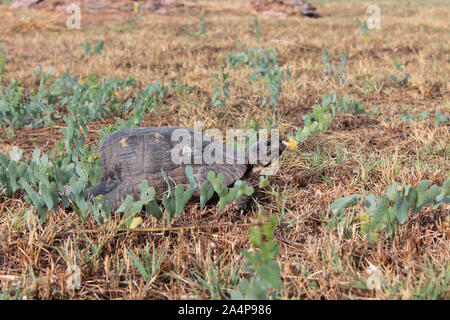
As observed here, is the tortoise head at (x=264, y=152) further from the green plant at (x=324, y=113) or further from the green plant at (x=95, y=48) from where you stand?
the green plant at (x=95, y=48)

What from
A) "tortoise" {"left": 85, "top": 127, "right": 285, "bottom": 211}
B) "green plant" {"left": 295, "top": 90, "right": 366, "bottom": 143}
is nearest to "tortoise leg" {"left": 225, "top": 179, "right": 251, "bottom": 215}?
"tortoise" {"left": 85, "top": 127, "right": 285, "bottom": 211}

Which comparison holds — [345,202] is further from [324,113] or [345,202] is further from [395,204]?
[324,113]

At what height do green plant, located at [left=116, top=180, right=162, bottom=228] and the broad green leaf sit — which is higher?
the broad green leaf

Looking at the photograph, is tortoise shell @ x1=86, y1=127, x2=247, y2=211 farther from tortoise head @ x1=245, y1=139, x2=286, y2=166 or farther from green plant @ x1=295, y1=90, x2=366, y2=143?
green plant @ x1=295, y1=90, x2=366, y2=143

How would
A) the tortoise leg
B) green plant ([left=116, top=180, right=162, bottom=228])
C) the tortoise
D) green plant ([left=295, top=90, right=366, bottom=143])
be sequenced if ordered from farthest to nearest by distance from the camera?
1. green plant ([left=295, top=90, right=366, bottom=143])
2. the tortoise
3. the tortoise leg
4. green plant ([left=116, top=180, right=162, bottom=228])

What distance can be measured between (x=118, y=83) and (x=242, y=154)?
7.62ft

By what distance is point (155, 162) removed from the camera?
242cm

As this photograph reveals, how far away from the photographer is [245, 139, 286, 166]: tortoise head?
2.39 meters

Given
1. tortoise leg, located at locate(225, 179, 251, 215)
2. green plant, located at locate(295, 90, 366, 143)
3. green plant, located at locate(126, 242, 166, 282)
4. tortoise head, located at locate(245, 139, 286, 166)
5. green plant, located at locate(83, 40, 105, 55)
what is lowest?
green plant, located at locate(126, 242, 166, 282)

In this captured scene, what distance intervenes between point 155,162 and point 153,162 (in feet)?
0.04

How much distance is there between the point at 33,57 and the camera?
265 inches

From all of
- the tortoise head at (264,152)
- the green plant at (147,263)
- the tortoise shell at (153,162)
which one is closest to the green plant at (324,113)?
the tortoise head at (264,152)

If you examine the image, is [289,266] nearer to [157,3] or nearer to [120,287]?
[120,287]
